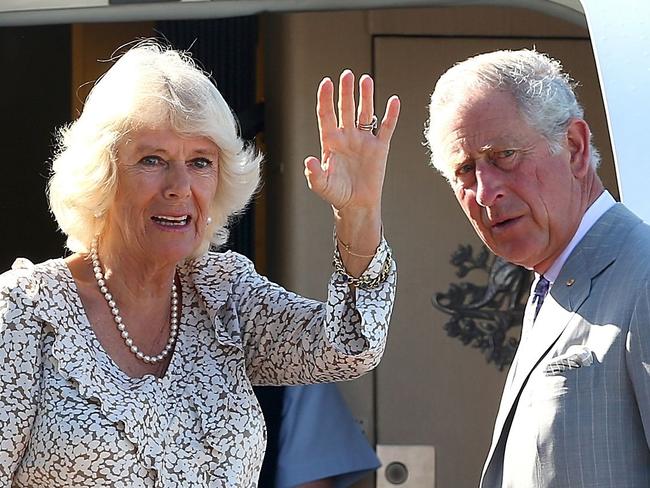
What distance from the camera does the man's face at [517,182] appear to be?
2436 mm

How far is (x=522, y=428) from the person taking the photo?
2326mm

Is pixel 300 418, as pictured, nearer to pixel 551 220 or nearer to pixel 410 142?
pixel 410 142

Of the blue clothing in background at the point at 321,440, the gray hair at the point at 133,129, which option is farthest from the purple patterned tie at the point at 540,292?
the blue clothing in background at the point at 321,440

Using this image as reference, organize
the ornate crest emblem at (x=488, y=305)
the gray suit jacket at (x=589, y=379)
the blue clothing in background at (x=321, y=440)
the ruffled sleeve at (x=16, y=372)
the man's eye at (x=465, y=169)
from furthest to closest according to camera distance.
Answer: the ornate crest emblem at (x=488, y=305), the blue clothing in background at (x=321, y=440), the man's eye at (x=465, y=169), the ruffled sleeve at (x=16, y=372), the gray suit jacket at (x=589, y=379)

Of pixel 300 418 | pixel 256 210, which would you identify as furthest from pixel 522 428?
pixel 256 210

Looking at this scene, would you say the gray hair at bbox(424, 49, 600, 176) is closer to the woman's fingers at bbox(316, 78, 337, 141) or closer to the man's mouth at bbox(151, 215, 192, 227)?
the woman's fingers at bbox(316, 78, 337, 141)

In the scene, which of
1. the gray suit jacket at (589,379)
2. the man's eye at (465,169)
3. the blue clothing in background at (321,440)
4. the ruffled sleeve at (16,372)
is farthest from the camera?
the blue clothing in background at (321,440)

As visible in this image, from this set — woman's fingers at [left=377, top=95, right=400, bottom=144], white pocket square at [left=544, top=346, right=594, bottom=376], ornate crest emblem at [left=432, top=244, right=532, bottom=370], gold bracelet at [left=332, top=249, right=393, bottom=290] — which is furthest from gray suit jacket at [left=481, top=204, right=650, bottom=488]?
ornate crest emblem at [left=432, top=244, right=532, bottom=370]

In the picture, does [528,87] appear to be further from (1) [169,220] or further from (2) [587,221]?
(1) [169,220]

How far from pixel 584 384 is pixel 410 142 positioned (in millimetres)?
2723

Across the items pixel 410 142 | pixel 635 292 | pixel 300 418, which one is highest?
pixel 410 142

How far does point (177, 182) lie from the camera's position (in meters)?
2.55

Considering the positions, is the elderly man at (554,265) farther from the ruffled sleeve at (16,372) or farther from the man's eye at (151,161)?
the ruffled sleeve at (16,372)

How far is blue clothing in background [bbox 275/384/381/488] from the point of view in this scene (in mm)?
4516
